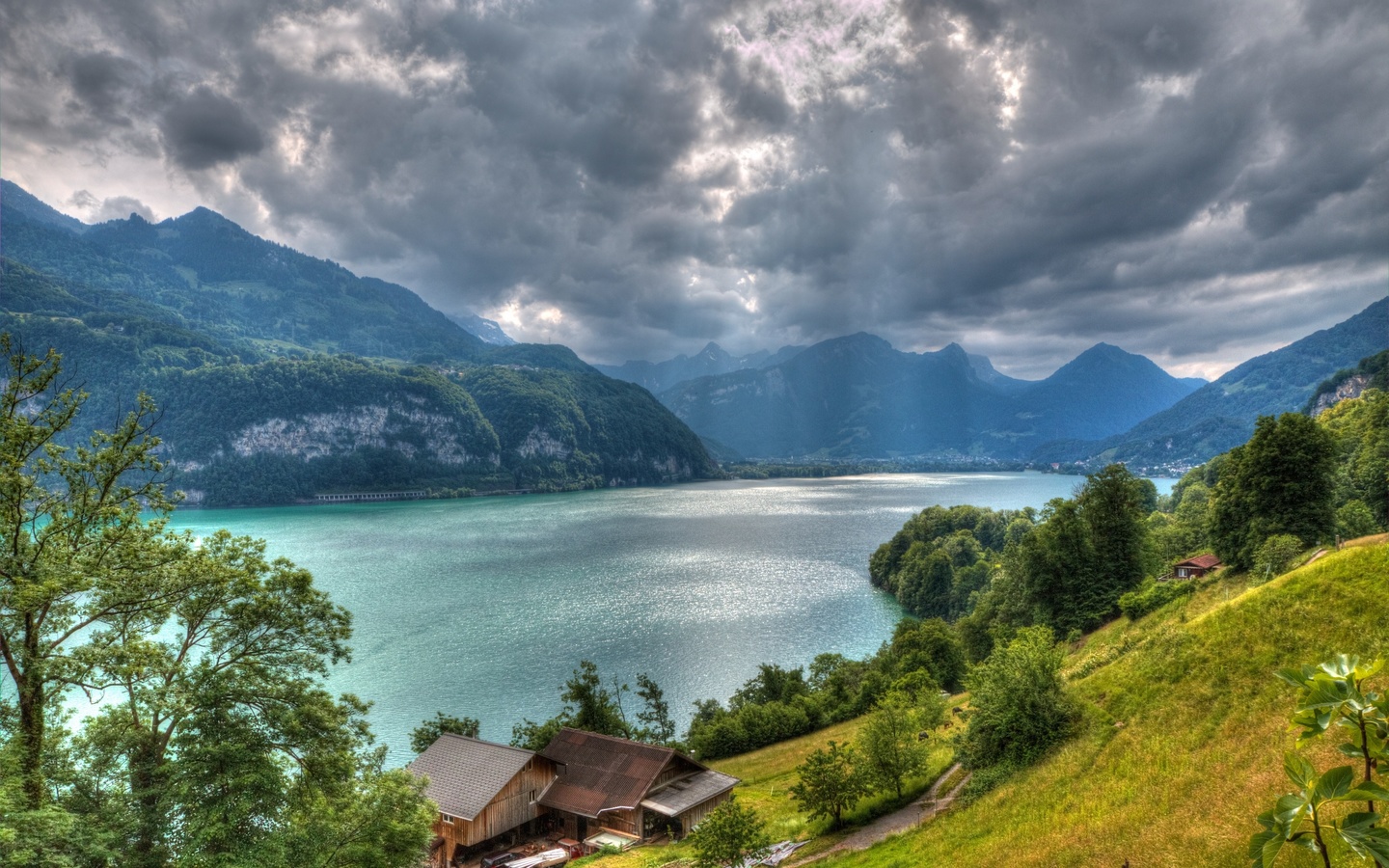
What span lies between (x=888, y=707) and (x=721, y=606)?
5298 cm

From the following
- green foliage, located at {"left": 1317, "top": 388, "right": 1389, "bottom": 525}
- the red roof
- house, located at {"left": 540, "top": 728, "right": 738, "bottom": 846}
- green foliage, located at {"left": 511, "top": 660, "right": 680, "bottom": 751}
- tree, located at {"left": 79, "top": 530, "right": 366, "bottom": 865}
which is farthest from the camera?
green foliage, located at {"left": 1317, "top": 388, "right": 1389, "bottom": 525}

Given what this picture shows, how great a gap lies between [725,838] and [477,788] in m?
17.9

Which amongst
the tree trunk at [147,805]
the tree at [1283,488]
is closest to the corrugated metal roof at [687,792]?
the tree trunk at [147,805]

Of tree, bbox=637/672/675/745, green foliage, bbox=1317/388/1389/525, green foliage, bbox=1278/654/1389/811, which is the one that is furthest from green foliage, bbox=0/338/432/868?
green foliage, bbox=1317/388/1389/525

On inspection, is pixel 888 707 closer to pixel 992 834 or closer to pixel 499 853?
pixel 992 834

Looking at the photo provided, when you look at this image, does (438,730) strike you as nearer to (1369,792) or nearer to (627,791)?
(627,791)

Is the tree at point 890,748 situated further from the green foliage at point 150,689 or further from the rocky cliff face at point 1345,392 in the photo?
the rocky cliff face at point 1345,392

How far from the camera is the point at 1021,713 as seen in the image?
23.0m

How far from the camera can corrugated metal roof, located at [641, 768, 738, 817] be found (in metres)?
32.1

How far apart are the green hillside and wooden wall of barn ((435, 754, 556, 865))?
18641 mm

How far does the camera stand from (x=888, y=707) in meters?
27.2

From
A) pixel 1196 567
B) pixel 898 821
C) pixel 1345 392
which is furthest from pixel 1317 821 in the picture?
pixel 1345 392

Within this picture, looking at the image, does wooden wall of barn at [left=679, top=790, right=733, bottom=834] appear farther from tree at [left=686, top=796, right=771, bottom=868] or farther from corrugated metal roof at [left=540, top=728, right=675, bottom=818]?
tree at [left=686, top=796, right=771, bottom=868]

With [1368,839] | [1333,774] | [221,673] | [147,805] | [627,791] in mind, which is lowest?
[627,791]
